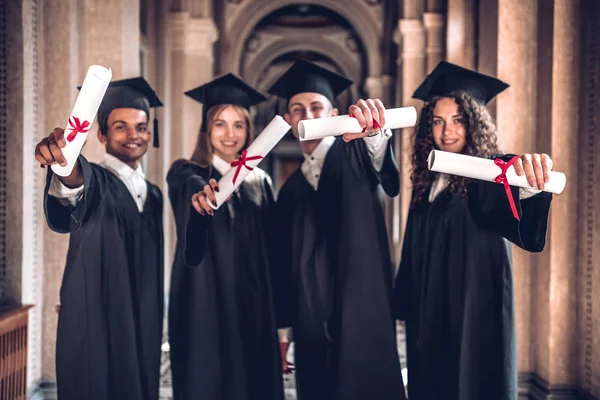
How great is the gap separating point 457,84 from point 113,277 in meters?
1.91

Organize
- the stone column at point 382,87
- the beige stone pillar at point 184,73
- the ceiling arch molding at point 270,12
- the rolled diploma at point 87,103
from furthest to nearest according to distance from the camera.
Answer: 1. the stone column at point 382,87
2. the ceiling arch molding at point 270,12
3. the beige stone pillar at point 184,73
4. the rolled diploma at point 87,103

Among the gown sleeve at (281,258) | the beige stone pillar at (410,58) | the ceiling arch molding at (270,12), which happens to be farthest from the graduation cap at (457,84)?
the ceiling arch molding at (270,12)

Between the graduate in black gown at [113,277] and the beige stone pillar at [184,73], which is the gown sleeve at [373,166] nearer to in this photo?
the graduate in black gown at [113,277]

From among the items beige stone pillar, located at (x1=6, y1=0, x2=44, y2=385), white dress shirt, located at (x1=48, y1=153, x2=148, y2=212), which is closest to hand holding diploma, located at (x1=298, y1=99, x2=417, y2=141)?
white dress shirt, located at (x1=48, y1=153, x2=148, y2=212)

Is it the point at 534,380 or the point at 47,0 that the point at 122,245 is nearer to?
the point at 47,0

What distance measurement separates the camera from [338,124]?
2.18 metres

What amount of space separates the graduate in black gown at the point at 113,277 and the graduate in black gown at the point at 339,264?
0.76 metres

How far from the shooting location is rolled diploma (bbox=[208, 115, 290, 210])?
238 centimetres

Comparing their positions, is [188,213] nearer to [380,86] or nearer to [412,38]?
[412,38]

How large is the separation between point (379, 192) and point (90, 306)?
1542mm

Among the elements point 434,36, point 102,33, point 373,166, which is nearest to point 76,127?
point 373,166

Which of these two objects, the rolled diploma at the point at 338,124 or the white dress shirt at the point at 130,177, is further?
the white dress shirt at the point at 130,177

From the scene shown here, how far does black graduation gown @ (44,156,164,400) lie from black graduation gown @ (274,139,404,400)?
2.54ft

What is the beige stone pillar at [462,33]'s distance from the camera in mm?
5422
